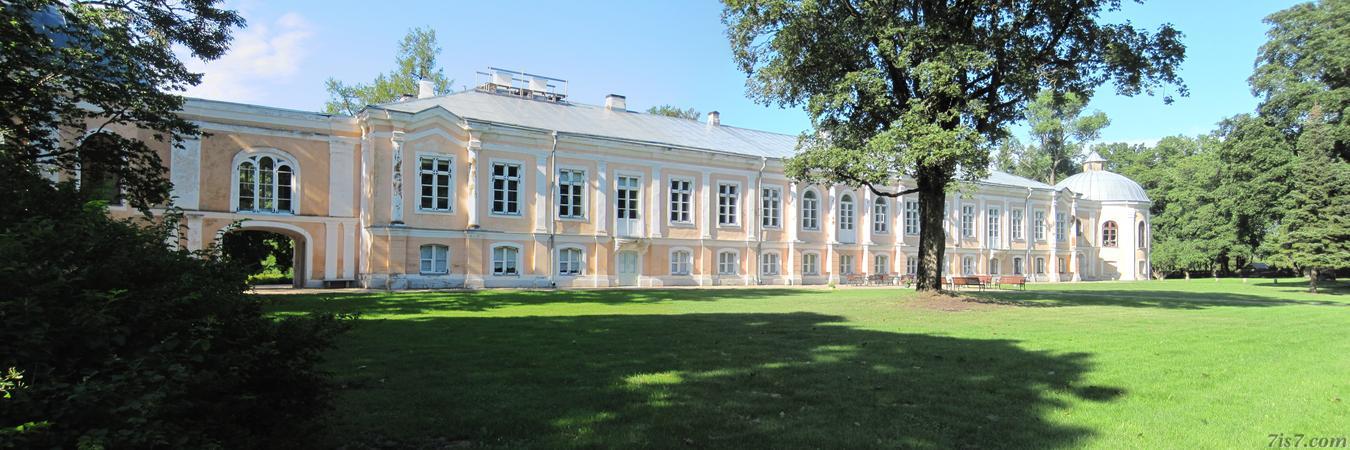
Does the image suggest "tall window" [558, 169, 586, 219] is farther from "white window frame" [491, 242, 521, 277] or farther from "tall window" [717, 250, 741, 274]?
"tall window" [717, 250, 741, 274]

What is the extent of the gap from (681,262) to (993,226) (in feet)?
78.1

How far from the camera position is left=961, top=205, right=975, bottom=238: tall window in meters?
44.7

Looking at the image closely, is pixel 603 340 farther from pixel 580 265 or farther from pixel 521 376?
pixel 580 265

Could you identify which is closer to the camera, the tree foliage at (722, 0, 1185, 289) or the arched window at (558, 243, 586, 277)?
the tree foliage at (722, 0, 1185, 289)

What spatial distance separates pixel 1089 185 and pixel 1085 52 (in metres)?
40.6

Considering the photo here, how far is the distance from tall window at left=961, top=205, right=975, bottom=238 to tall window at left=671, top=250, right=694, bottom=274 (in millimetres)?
19907

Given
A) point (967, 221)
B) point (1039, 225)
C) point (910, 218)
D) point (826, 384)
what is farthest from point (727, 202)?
point (826, 384)

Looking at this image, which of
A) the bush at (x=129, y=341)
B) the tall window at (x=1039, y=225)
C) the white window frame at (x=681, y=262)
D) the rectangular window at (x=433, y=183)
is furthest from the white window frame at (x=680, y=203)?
the bush at (x=129, y=341)

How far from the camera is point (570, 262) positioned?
3119 cm

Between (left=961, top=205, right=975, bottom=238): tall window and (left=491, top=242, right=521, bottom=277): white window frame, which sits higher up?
(left=961, top=205, right=975, bottom=238): tall window

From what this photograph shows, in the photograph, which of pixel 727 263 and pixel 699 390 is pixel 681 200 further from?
pixel 699 390

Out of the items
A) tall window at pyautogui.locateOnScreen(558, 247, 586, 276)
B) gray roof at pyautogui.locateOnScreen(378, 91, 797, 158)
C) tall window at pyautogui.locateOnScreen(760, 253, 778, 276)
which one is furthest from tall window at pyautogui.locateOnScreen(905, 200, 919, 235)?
tall window at pyautogui.locateOnScreen(558, 247, 586, 276)

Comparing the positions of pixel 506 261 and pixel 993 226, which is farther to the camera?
pixel 993 226

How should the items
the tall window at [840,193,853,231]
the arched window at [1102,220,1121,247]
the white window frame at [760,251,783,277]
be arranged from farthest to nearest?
1. the arched window at [1102,220,1121,247]
2. the tall window at [840,193,853,231]
3. the white window frame at [760,251,783,277]
